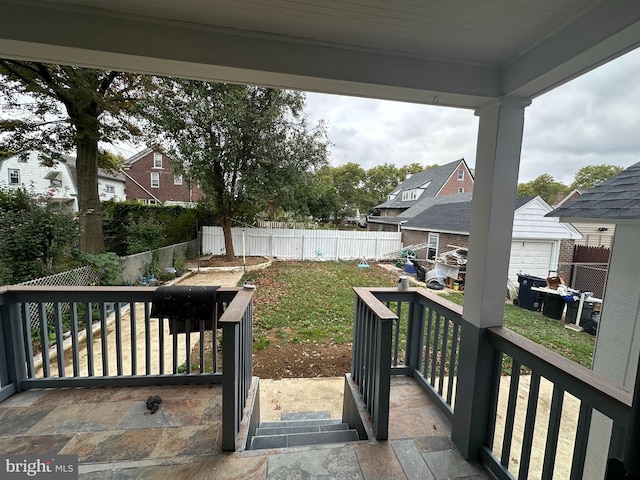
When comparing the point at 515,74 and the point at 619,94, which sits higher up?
the point at 515,74

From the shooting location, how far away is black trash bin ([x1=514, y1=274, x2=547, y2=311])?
6.52 metres

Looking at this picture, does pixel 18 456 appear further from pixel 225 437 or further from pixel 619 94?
pixel 619 94

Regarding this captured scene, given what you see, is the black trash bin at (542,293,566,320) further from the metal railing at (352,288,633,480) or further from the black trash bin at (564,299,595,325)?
the metal railing at (352,288,633,480)

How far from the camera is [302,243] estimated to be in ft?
36.6

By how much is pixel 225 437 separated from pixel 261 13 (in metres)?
2.33

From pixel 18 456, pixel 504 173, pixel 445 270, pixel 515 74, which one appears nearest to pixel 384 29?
pixel 515 74

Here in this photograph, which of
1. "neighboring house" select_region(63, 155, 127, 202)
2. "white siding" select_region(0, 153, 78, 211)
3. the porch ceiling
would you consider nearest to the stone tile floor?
the porch ceiling

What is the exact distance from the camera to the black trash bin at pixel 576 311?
5523 millimetres

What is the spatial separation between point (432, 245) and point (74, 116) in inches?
443

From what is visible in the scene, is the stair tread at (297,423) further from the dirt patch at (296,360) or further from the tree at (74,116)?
the tree at (74,116)

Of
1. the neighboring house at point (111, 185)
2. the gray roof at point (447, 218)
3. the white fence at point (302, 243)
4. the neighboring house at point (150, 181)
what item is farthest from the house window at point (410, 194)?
the neighboring house at point (111, 185)

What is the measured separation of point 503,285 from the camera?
5.60ft

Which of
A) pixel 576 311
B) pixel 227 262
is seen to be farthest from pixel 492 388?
pixel 227 262

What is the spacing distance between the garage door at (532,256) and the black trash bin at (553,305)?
72.2 inches
